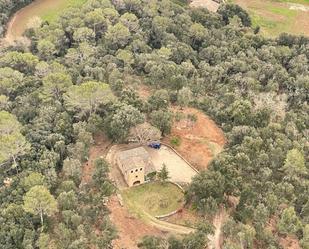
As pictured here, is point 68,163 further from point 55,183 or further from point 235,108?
point 235,108

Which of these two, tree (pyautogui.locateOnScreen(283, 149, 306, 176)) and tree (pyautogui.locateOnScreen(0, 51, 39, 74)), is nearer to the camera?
tree (pyautogui.locateOnScreen(283, 149, 306, 176))

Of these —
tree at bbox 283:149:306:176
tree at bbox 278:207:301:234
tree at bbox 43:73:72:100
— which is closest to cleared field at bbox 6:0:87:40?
tree at bbox 43:73:72:100

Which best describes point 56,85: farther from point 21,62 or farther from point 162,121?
point 162,121

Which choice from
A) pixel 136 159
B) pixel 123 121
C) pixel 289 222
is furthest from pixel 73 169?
pixel 289 222

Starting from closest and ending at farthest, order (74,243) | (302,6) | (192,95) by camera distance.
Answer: (74,243) < (192,95) < (302,6)

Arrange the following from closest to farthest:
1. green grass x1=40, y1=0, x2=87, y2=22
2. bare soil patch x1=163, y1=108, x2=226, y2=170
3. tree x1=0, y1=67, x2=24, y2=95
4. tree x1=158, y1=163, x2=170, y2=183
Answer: tree x1=158, y1=163, x2=170, y2=183 < bare soil patch x1=163, y1=108, x2=226, y2=170 < tree x1=0, y1=67, x2=24, y2=95 < green grass x1=40, y1=0, x2=87, y2=22

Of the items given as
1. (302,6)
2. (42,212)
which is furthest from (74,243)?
(302,6)

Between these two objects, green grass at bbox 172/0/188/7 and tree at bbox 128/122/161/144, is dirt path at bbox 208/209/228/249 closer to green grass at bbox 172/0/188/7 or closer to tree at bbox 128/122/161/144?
tree at bbox 128/122/161/144
